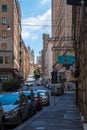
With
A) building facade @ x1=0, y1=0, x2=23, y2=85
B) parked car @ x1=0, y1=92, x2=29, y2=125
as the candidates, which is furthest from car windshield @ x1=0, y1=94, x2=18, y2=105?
building facade @ x1=0, y1=0, x2=23, y2=85

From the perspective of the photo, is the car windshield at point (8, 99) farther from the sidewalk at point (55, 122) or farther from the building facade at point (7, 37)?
the building facade at point (7, 37)

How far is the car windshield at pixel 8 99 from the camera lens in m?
22.3

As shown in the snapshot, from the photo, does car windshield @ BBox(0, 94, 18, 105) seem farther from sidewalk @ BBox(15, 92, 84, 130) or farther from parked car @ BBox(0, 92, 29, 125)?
sidewalk @ BBox(15, 92, 84, 130)

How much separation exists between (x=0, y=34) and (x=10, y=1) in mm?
8171

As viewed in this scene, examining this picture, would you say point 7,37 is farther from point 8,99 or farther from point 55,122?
point 55,122

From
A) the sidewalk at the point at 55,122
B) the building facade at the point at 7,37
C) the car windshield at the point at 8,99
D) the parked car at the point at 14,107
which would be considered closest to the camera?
the sidewalk at the point at 55,122

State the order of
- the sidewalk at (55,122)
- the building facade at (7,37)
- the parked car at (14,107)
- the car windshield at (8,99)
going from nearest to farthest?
1. the sidewalk at (55,122)
2. the parked car at (14,107)
3. the car windshield at (8,99)
4. the building facade at (7,37)

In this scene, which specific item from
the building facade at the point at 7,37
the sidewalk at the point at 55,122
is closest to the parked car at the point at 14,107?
the sidewalk at the point at 55,122

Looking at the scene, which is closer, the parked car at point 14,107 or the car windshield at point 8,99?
the parked car at point 14,107

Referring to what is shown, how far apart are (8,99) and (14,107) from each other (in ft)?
4.77

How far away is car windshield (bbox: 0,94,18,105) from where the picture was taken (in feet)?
73.3

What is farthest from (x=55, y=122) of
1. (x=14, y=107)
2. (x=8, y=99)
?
Result: (x=8, y=99)

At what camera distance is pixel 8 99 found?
2277 cm

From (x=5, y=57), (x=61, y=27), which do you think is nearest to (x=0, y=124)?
(x=61, y=27)
